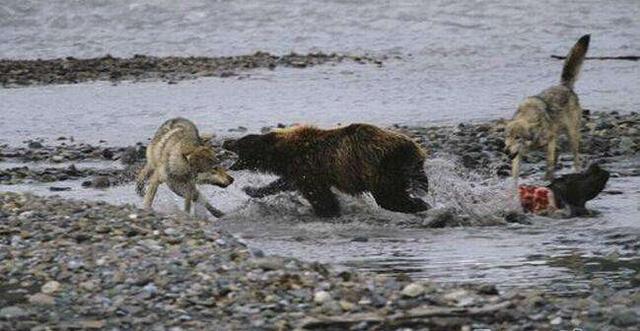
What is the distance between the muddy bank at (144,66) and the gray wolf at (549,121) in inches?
473

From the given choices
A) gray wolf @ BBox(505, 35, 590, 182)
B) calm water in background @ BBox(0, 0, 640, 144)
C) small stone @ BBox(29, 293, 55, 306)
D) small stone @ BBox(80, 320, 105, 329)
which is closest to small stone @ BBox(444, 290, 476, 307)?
small stone @ BBox(80, 320, 105, 329)

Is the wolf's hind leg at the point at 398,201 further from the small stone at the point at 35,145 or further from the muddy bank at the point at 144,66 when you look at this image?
the muddy bank at the point at 144,66

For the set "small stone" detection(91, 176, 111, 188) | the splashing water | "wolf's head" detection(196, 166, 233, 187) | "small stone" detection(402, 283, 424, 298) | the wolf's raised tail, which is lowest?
"small stone" detection(91, 176, 111, 188)

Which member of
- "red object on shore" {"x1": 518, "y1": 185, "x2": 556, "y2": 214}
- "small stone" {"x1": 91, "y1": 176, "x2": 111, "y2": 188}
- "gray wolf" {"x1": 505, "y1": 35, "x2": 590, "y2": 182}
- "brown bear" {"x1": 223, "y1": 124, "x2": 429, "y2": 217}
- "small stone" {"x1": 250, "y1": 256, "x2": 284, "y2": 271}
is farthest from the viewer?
"small stone" {"x1": 91, "y1": 176, "x2": 111, "y2": 188}

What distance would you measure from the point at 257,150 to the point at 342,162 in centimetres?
82

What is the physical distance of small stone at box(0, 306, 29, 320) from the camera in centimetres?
739

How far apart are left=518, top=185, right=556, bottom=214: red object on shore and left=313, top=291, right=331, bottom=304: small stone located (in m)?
4.07

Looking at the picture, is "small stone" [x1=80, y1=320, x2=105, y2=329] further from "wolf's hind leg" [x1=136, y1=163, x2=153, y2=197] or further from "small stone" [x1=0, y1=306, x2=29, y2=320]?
→ "wolf's hind leg" [x1=136, y1=163, x2=153, y2=197]

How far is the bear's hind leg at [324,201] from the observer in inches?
464

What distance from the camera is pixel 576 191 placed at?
1130 centimetres

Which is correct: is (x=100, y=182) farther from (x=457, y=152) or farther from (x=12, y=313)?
→ (x=12, y=313)

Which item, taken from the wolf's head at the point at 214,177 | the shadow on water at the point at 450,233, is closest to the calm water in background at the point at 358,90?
the shadow on water at the point at 450,233

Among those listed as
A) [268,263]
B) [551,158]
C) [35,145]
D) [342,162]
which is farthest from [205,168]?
[35,145]

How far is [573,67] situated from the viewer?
14555mm
